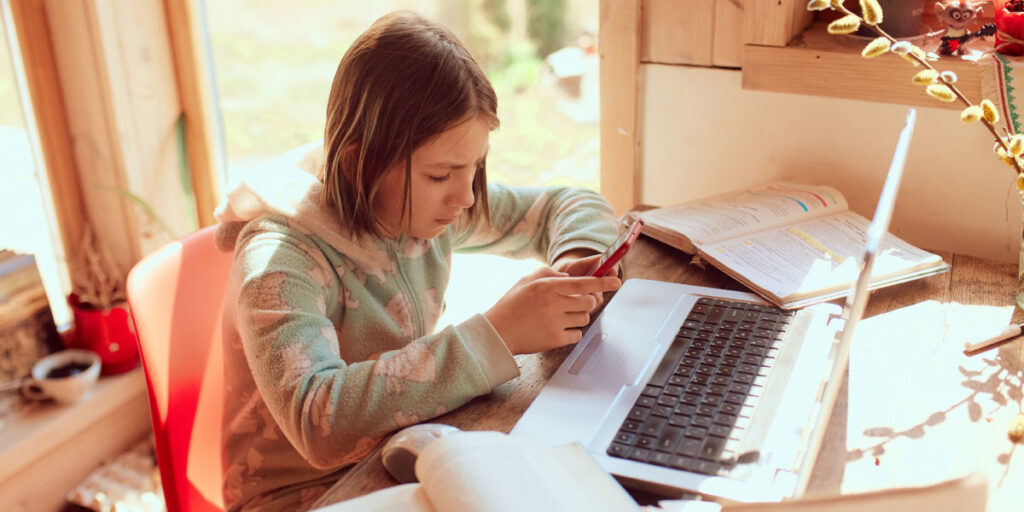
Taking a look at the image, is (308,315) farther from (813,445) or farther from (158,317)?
(813,445)

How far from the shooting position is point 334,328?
98 cm

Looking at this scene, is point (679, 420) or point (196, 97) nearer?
point (679, 420)

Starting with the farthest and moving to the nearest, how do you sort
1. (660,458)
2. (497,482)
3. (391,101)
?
(391,101), (660,458), (497,482)

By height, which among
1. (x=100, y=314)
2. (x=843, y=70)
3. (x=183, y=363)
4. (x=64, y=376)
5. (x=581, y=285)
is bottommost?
(x=64, y=376)

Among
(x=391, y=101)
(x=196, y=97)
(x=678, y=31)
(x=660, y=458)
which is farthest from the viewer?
(x=196, y=97)

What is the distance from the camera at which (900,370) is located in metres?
0.89

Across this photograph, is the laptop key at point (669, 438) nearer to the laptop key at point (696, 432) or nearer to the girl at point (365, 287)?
the laptop key at point (696, 432)

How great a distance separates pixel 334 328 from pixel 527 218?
0.45m

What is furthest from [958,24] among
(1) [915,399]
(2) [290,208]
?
(2) [290,208]

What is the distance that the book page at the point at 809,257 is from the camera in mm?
1042

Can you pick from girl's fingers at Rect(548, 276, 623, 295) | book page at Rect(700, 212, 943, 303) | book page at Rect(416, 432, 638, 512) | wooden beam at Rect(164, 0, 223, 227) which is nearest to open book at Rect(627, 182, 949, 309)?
book page at Rect(700, 212, 943, 303)

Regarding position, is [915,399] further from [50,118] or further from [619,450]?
[50,118]

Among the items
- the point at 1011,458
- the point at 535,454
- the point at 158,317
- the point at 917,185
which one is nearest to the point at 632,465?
the point at 535,454

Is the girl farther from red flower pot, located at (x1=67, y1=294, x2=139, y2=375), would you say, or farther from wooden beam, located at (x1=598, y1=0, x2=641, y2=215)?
red flower pot, located at (x1=67, y1=294, x2=139, y2=375)
